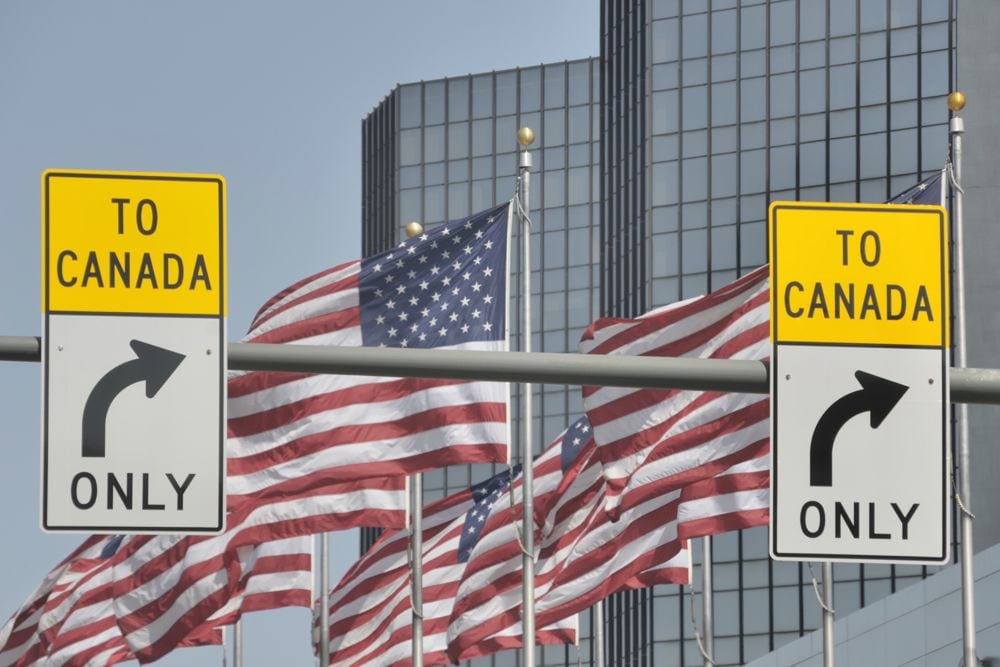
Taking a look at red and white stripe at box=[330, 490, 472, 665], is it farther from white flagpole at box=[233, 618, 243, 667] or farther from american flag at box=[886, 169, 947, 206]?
american flag at box=[886, 169, 947, 206]

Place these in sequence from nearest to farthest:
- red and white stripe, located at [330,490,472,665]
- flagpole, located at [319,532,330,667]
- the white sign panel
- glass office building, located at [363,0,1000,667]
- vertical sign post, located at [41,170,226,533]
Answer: the white sign panel, vertical sign post, located at [41,170,226,533], red and white stripe, located at [330,490,472,665], flagpole, located at [319,532,330,667], glass office building, located at [363,0,1000,667]

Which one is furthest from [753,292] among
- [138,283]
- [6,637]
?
[6,637]

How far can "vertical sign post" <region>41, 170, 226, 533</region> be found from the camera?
940cm

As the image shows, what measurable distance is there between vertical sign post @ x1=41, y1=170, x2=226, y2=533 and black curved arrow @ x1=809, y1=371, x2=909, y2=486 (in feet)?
7.48

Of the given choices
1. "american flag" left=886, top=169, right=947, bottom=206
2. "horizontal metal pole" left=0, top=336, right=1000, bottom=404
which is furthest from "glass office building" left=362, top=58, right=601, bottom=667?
"horizontal metal pole" left=0, top=336, right=1000, bottom=404

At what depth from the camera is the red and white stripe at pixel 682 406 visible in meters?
23.3

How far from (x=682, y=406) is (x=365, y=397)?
3.12m

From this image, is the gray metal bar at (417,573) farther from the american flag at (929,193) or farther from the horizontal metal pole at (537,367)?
the horizontal metal pole at (537,367)

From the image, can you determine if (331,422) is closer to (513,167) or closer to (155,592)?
(155,592)

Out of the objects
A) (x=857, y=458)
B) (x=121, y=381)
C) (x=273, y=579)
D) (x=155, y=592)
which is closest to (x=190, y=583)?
(x=155, y=592)

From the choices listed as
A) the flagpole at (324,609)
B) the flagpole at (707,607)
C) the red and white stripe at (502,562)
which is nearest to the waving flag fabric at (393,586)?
the flagpole at (324,609)

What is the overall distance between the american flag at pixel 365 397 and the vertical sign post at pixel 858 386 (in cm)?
1442

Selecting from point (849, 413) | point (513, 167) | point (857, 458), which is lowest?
point (857, 458)

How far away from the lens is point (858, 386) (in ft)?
30.3
